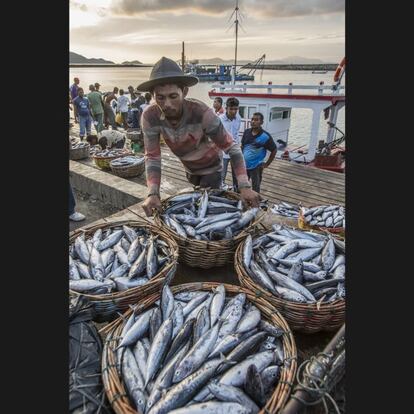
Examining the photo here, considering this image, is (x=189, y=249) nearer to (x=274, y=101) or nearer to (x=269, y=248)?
(x=269, y=248)

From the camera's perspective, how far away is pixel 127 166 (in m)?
8.06

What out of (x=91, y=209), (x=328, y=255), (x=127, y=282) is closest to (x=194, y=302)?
(x=127, y=282)

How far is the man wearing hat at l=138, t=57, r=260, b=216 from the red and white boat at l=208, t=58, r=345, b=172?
8.69 meters

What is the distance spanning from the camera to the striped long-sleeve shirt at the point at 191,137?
131 inches

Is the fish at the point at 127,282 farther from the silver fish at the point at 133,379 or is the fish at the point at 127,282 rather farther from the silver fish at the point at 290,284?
the silver fish at the point at 290,284

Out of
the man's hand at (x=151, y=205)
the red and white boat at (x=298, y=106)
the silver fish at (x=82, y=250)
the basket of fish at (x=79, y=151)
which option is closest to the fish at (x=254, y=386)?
the silver fish at (x=82, y=250)

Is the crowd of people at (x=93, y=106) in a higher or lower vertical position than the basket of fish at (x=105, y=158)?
higher

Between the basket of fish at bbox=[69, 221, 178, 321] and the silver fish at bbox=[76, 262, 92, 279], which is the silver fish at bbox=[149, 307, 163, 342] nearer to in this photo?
the basket of fish at bbox=[69, 221, 178, 321]

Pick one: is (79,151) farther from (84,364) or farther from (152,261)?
(84,364)

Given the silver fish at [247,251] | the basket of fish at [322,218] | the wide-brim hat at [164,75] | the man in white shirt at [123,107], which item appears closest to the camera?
the silver fish at [247,251]

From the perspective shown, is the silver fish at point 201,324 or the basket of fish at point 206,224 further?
the basket of fish at point 206,224

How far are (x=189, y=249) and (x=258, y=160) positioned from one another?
380 cm

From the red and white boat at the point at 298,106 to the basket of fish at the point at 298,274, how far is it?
8.91 metres

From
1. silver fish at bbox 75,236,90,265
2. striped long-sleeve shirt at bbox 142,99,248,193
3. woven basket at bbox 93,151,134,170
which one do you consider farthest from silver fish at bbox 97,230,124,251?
woven basket at bbox 93,151,134,170
